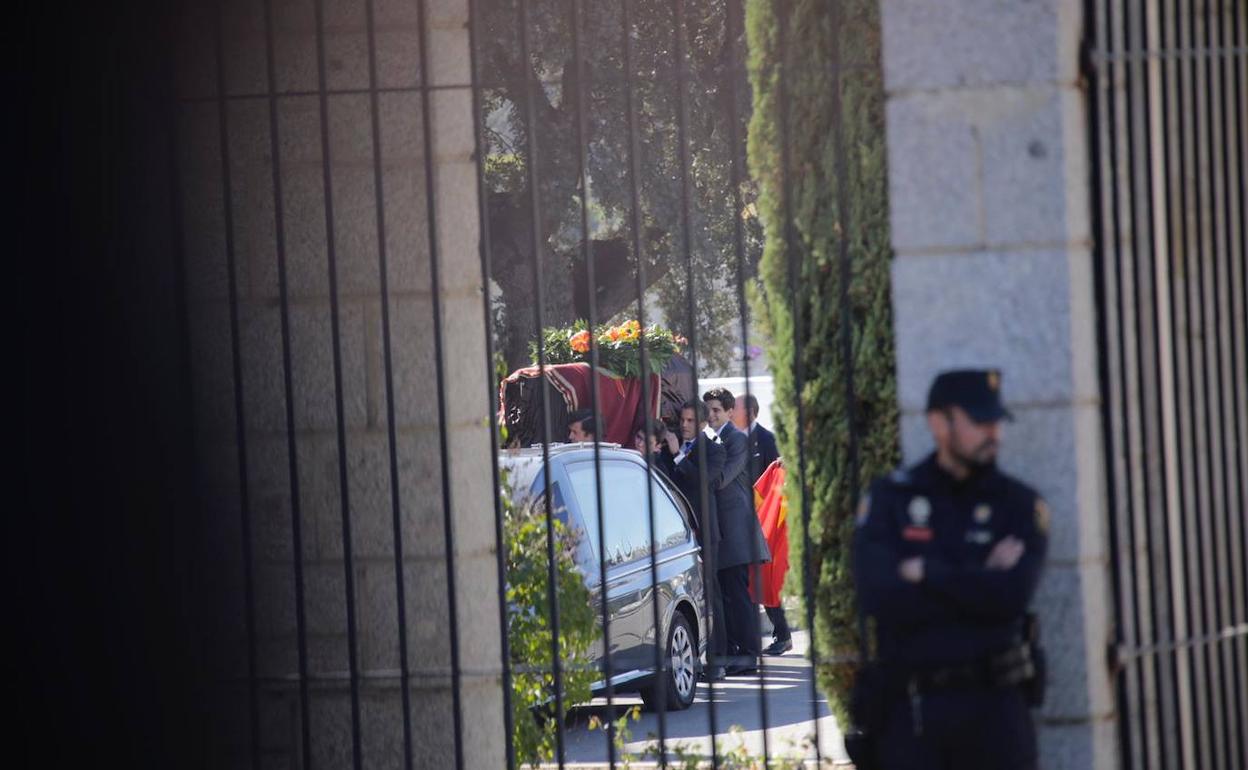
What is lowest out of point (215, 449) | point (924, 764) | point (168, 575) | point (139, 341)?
point (924, 764)

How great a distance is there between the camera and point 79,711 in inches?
A: 193

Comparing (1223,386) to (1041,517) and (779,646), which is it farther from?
(779,646)

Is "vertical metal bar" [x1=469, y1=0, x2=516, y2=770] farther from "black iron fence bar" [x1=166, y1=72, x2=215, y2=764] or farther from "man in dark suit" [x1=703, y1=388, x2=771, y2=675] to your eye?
"man in dark suit" [x1=703, y1=388, x2=771, y2=675]

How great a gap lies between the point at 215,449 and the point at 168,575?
1.46 ft

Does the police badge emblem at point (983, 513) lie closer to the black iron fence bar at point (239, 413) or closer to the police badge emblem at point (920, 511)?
the police badge emblem at point (920, 511)

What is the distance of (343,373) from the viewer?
514 centimetres

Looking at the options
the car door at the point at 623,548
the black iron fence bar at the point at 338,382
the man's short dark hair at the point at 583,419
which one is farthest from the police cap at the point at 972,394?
the man's short dark hair at the point at 583,419

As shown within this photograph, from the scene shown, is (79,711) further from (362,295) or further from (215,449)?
(362,295)

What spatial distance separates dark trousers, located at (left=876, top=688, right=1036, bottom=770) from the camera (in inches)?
151

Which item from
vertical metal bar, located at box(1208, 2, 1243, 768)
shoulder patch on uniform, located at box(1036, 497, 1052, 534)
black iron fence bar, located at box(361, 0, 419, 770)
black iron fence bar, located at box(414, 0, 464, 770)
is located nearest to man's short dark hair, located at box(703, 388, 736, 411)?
black iron fence bar, located at box(414, 0, 464, 770)

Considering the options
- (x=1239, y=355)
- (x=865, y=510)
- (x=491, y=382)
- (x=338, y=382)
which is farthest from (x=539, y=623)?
(x=1239, y=355)

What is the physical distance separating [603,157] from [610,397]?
3.47 metres

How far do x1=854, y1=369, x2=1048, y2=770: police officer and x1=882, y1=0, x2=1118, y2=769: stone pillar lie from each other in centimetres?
43

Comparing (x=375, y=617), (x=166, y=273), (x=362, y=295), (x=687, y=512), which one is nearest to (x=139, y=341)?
(x=166, y=273)
